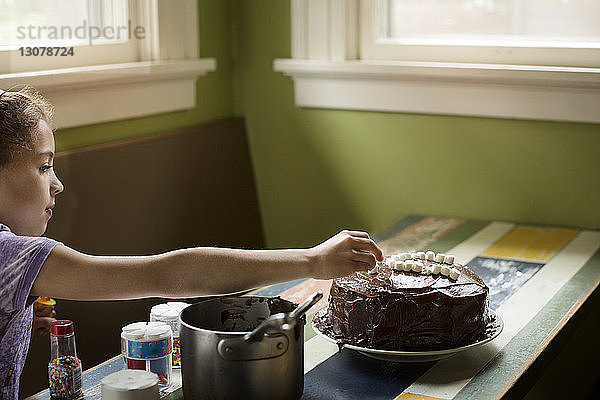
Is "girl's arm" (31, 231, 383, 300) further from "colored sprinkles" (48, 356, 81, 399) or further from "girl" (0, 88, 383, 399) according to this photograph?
"colored sprinkles" (48, 356, 81, 399)

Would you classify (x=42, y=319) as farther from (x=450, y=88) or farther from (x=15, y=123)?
(x=450, y=88)

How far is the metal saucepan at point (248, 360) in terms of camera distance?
115cm

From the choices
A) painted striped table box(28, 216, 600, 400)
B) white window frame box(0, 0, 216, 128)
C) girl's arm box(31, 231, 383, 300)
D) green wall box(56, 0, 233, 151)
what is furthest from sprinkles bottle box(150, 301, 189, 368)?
green wall box(56, 0, 233, 151)

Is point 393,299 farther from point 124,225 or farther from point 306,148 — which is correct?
point 306,148

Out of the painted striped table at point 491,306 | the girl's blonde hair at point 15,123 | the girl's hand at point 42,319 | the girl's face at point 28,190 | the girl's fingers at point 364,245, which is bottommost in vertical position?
the painted striped table at point 491,306

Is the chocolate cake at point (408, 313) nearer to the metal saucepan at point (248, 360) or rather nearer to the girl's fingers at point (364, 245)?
the girl's fingers at point (364, 245)

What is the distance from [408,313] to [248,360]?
34cm

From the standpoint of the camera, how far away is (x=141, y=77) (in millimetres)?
2361

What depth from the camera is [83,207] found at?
2.13 meters

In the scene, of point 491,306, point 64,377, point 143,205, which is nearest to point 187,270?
point 64,377

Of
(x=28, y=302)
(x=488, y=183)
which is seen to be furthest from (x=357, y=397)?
(x=488, y=183)

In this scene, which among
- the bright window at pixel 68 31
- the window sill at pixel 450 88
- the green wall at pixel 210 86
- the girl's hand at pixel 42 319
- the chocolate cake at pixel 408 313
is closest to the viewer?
the chocolate cake at pixel 408 313

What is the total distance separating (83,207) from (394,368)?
3.44ft

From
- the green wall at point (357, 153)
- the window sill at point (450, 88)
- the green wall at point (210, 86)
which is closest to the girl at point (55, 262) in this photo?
the green wall at point (357, 153)
